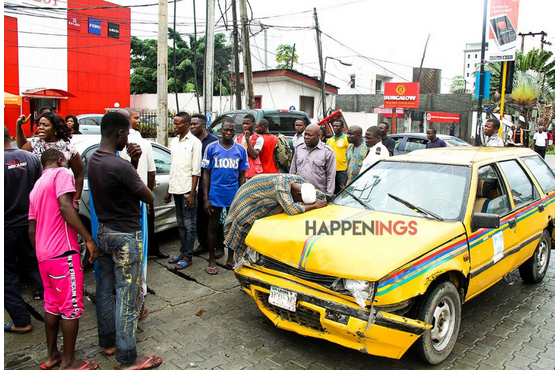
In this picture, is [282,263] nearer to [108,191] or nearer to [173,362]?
[173,362]

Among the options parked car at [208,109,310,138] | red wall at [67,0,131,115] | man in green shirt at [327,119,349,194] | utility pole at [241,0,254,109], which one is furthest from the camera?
red wall at [67,0,131,115]

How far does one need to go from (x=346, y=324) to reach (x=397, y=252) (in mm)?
632

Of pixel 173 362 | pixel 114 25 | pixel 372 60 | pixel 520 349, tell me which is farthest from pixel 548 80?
pixel 173 362

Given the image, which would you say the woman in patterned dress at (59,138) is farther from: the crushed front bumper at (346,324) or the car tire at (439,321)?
the car tire at (439,321)

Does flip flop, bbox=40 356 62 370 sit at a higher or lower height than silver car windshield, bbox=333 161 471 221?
lower

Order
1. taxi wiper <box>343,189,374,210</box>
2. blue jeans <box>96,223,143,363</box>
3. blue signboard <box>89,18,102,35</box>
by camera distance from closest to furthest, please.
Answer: blue jeans <box>96,223,143,363</box> → taxi wiper <box>343,189,374,210</box> → blue signboard <box>89,18,102,35</box>

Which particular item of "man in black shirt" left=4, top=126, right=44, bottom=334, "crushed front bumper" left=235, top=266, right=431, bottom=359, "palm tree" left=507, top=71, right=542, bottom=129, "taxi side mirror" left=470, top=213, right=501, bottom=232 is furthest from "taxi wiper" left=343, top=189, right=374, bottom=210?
"palm tree" left=507, top=71, right=542, bottom=129

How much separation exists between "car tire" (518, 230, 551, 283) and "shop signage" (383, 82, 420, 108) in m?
21.4

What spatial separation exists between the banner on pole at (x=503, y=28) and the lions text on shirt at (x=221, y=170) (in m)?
10.5

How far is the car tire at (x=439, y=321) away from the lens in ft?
11.0

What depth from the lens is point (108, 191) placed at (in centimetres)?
328

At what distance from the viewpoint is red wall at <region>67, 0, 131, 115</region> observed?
27531mm

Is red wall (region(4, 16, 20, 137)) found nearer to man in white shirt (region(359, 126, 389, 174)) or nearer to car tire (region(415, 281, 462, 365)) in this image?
man in white shirt (region(359, 126, 389, 174))

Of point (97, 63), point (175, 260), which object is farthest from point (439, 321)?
point (97, 63)
